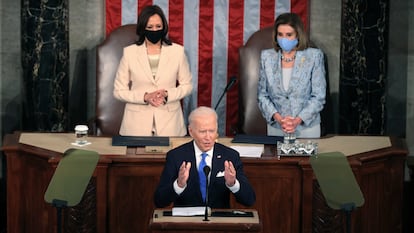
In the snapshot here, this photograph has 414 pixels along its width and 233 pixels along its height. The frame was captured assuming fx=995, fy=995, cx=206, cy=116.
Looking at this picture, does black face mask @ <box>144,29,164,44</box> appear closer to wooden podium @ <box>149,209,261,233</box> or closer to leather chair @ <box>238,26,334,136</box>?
leather chair @ <box>238,26,334,136</box>

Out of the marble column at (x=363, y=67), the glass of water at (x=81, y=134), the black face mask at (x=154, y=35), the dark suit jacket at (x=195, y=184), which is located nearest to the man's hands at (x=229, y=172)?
the dark suit jacket at (x=195, y=184)

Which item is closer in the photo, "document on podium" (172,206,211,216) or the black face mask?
"document on podium" (172,206,211,216)

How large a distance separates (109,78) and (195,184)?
3.12 m

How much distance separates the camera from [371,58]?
29.4ft

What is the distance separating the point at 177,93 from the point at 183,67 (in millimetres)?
262

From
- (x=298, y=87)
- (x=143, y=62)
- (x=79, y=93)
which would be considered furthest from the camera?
(x=79, y=93)

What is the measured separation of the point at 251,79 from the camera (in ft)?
29.0

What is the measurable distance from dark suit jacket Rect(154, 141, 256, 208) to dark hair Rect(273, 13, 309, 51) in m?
1.76

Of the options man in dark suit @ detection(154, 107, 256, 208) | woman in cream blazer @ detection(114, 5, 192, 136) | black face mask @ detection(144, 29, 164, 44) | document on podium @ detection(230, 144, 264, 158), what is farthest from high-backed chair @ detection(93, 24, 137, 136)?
man in dark suit @ detection(154, 107, 256, 208)

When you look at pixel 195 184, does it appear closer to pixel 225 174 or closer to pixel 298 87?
pixel 225 174

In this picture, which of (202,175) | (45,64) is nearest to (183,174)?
(202,175)

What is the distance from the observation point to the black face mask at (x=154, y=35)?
775cm

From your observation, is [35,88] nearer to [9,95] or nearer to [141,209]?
[9,95]

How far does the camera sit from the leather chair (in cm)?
883
